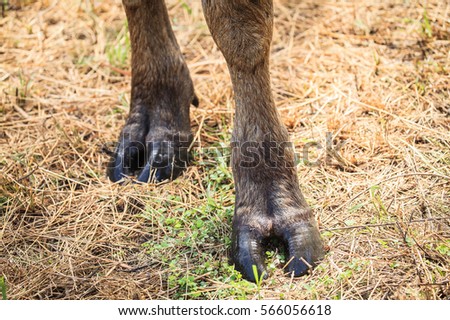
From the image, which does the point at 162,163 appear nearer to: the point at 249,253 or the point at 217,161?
the point at 217,161

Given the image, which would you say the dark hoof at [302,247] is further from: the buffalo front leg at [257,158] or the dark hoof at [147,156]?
the dark hoof at [147,156]

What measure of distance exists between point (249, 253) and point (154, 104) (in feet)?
3.83

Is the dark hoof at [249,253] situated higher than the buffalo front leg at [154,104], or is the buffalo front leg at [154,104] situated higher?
the buffalo front leg at [154,104]

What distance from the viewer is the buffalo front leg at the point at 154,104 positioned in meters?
3.24

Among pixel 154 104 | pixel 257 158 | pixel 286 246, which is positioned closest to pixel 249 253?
pixel 286 246

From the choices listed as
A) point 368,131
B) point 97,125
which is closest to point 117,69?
point 97,125

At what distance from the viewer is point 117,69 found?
4.19m

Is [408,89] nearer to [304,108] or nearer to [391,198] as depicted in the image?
A: [304,108]

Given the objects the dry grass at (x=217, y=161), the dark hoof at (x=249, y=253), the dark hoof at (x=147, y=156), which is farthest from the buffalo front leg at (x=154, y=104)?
the dark hoof at (x=249, y=253)

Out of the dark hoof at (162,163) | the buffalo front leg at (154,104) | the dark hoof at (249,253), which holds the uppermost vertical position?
the buffalo front leg at (154,104)

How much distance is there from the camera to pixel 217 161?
3.28 metres

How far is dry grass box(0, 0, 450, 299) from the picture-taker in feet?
8.39

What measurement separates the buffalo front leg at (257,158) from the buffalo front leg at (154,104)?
560mm

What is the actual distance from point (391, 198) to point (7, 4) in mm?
3609
